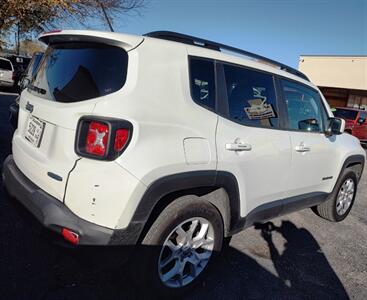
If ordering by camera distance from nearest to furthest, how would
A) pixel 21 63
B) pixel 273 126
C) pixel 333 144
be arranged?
pixel 273 126, pixel 333 144, pixel 21 63

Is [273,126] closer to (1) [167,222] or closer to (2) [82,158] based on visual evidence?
(1) [167,222]

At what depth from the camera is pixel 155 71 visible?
232cm

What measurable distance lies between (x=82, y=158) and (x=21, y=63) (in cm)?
2343

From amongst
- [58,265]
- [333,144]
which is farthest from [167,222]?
[333,144]

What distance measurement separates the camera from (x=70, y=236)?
2158 mm

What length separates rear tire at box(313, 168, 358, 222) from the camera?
4.57 m

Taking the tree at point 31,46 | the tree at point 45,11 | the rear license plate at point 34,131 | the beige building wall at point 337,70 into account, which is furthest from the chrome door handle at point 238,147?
the beige building wall at point 337,70

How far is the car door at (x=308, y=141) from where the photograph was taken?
11.5ft

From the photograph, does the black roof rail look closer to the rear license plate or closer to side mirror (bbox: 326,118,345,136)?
the rear license plate

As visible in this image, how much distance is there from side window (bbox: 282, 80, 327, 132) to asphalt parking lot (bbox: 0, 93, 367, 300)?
1.35 metres

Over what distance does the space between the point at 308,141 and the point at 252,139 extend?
1.07 meters

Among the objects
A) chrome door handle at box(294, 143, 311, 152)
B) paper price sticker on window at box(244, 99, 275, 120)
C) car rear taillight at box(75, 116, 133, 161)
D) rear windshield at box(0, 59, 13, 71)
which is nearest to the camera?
car rear taillight at box(75, 116, 133, 161)

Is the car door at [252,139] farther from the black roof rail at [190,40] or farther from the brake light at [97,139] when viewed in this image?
the brake light at [97,139]

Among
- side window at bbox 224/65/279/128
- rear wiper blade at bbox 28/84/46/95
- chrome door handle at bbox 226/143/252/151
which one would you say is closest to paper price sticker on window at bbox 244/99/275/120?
side window at bbox 224/65/279/128
